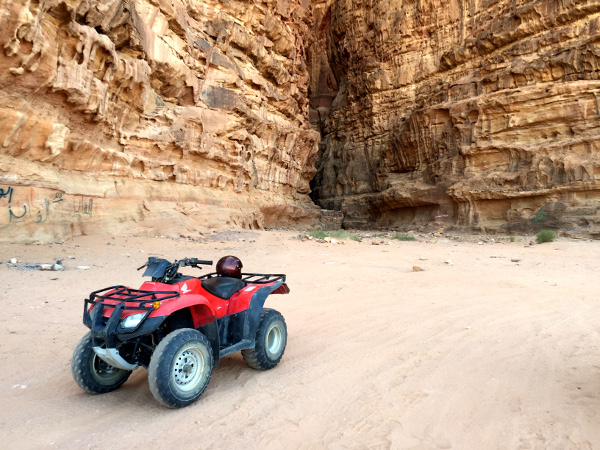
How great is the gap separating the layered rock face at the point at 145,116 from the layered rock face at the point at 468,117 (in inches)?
353

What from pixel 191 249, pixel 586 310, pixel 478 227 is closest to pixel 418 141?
pixel 478 227

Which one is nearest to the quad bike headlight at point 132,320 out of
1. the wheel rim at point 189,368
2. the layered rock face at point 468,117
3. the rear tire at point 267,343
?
the wheel rim at point 189,368

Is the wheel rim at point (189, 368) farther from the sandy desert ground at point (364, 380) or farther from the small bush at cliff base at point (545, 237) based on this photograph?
the small bush at cliff base at point (545, 237)

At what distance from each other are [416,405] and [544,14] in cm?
2927

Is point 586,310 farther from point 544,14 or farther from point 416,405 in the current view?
point 544,14

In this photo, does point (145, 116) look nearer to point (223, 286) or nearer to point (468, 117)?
point (223, 286)

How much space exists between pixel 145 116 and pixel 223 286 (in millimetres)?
14542

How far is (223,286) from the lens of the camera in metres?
3.08

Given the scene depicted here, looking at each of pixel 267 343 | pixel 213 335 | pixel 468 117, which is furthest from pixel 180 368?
pixel 468 117

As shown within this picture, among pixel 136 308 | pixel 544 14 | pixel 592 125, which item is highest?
pixel 544 14

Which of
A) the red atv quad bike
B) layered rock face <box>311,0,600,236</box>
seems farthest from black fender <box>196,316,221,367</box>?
layered rock face <box>311,0,600,236</box>

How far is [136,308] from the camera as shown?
96.7 inches

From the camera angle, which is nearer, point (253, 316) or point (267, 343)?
point (253, 316)

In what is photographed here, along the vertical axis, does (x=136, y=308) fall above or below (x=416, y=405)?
above
